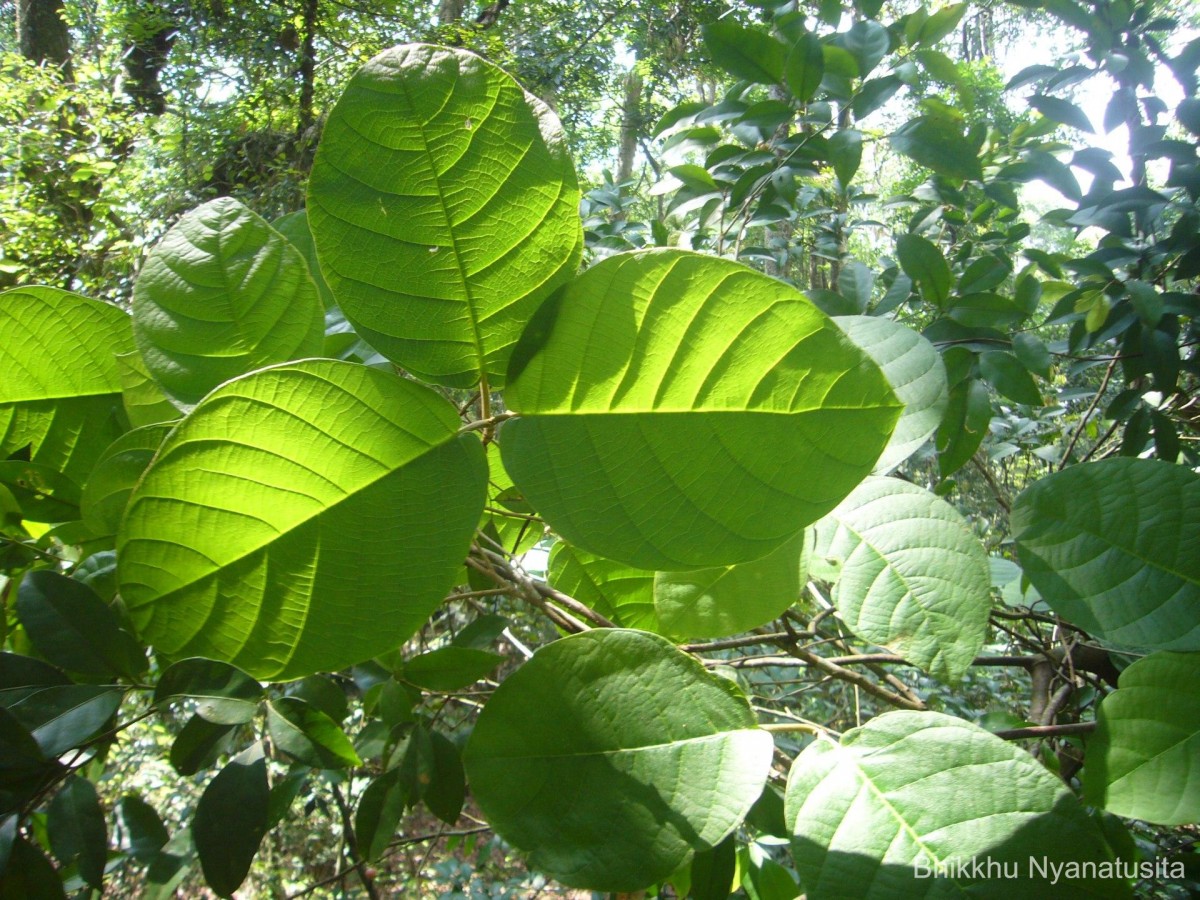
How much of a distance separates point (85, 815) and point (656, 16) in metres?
6.02

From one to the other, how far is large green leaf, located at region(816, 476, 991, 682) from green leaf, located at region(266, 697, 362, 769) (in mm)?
238

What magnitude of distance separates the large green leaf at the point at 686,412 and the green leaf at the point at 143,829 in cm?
41

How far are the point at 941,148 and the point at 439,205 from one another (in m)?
0.80

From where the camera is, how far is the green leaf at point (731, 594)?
0.96 feet

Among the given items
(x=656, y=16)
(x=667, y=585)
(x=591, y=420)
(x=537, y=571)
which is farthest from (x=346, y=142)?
(x=656, y=16)

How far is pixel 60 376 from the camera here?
0.97 feet

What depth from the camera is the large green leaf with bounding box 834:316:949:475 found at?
0.32 metres

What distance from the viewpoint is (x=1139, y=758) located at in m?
0.27

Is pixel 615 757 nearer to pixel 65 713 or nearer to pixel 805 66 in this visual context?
pixel 65 713

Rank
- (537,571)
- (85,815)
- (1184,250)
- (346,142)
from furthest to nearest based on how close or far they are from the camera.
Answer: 1. (1184,250)
2. (537,571)
3. (85,815)
4. (346,142)

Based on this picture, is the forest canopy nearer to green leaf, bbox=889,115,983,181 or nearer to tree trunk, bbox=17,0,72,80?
green leaf, bbox=889,115,983,181

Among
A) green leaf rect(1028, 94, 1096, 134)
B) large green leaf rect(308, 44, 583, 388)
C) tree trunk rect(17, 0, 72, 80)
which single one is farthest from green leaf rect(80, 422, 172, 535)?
tree trunk rect(17, 0, 72, 80)

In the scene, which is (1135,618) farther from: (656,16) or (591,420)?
(656,16)

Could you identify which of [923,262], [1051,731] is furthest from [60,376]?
[923,262]
